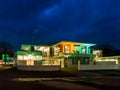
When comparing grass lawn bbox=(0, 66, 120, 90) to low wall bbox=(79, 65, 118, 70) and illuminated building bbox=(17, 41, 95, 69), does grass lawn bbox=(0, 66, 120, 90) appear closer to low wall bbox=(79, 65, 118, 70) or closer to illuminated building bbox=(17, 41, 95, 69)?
low wall bbox=(79, 65, 118, 70)

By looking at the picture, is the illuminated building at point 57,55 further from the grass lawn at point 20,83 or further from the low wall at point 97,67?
the grass lawn at point 20,83

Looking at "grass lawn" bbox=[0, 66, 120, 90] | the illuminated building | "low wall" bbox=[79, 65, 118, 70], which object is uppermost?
the illuminated building

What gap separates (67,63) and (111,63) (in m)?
10.2

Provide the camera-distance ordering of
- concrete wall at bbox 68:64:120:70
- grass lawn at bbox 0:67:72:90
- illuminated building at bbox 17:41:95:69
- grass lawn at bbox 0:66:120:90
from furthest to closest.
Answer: illuminated building at bbox 17:41:95:69 → concrete wall at bbox 68:64:120:70 → grass lawn at bbox 0:66:120:90 → grass lawn at bbox 0:67:72:90

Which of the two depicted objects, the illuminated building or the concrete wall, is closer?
the concrete wall

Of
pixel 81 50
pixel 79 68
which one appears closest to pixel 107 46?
pixel 81 50

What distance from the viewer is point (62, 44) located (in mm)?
73375

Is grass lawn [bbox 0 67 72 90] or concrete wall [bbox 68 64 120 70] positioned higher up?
concrete wall [bbox 68 64 120 70]

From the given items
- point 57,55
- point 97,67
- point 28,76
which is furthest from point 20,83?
point 57,55

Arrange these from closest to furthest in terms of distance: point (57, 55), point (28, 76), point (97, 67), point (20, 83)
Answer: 1. point (20, 83)
2. point (28, 76)
3. point (97, 67)
4. point (57, 55)

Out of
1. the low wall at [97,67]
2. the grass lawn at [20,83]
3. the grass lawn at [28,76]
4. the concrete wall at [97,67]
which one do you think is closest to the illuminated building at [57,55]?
the concrete wall at [97,67]

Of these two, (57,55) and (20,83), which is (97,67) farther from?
(20,83)

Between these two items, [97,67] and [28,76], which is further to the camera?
[97,67]

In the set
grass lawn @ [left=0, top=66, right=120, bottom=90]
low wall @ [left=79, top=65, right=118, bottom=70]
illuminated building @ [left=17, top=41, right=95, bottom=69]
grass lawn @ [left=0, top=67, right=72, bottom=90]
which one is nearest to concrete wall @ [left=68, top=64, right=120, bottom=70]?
low wall @ [left=79, top=65, right=118, bottom=70]
